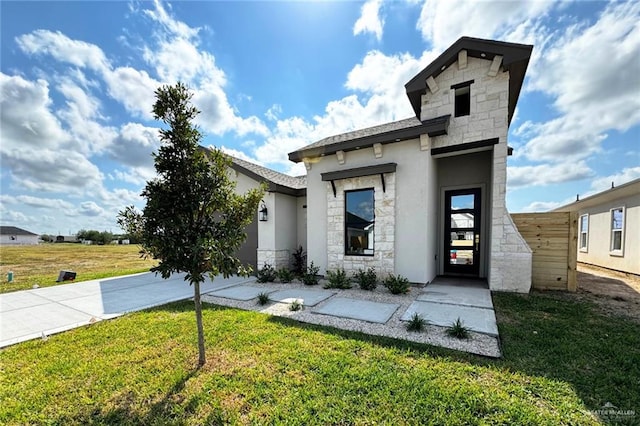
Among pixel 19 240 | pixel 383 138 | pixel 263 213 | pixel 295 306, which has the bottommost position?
pixel 19 240

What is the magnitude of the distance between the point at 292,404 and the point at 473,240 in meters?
8.20

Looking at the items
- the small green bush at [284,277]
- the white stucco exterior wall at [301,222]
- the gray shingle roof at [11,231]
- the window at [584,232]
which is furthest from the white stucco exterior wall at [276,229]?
the gray shingle roof at [11,231]

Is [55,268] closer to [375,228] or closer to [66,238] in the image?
[375,228]

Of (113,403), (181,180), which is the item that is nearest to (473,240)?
(181,180)

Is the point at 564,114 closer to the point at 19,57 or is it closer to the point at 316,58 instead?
the point at 316,58

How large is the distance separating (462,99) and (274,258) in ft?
26.6

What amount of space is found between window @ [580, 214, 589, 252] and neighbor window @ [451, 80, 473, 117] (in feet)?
39.7

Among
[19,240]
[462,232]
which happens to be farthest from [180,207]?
[19,240]

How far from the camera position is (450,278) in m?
8.31

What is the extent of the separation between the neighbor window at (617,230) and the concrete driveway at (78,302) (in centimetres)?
1529

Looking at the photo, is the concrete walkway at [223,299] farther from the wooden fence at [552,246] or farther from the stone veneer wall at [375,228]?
the wooden fence at [552,246]

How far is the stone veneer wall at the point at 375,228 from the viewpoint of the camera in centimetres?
745

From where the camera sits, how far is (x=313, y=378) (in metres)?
2.89

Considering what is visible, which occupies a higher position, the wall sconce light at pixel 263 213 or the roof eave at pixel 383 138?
the roof eave at pixel 383 138
